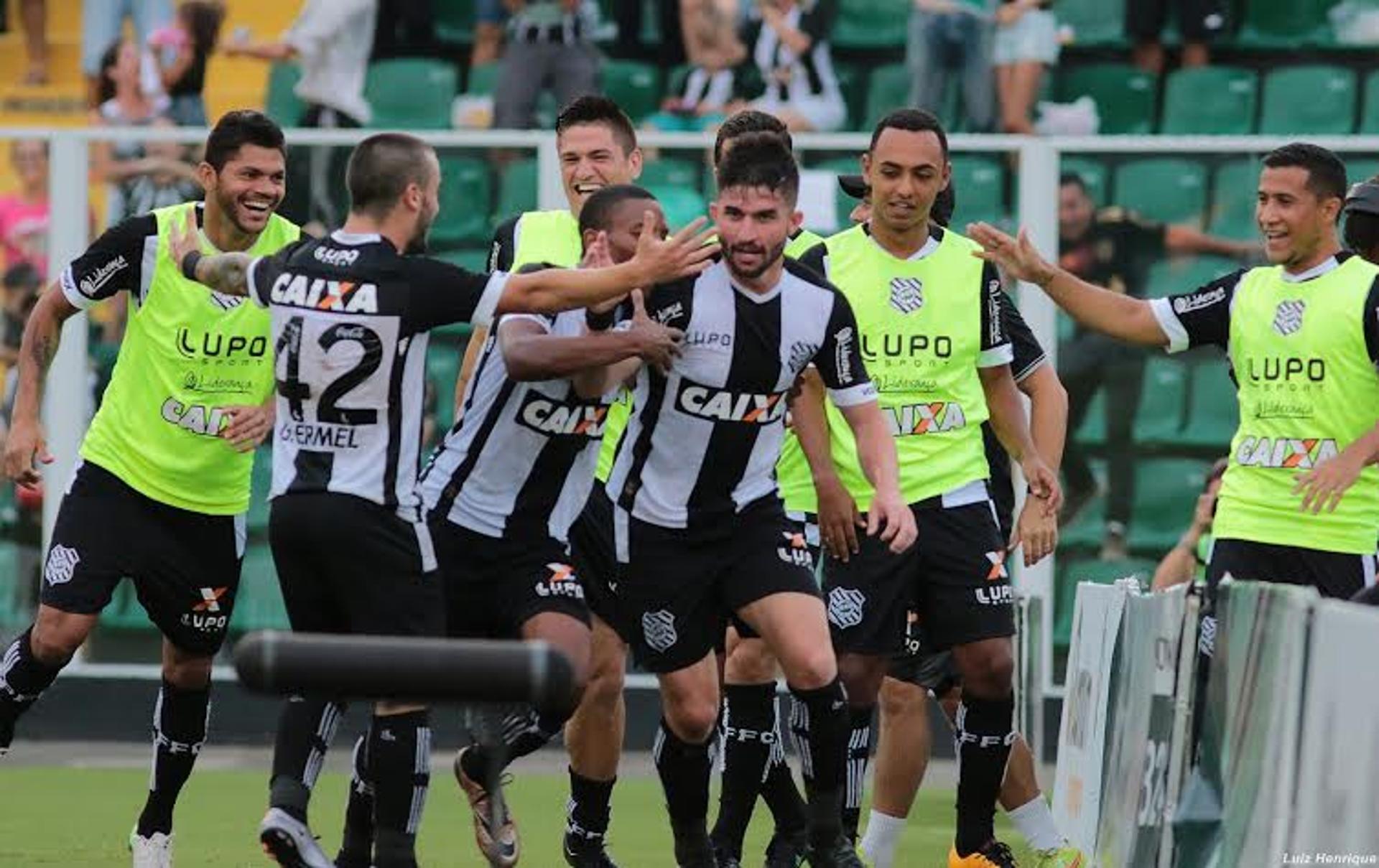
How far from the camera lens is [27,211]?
14039mm

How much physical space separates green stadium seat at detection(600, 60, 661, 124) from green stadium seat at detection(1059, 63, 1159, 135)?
2.53 meters

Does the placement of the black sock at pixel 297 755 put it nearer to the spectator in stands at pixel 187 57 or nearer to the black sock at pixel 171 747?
the black sock at pixel 171 747

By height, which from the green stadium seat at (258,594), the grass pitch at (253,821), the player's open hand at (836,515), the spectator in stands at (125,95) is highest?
the spectator in stands at (125,95)

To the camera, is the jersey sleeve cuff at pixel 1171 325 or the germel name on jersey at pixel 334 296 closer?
the germel name on jersey at pixel 334 296

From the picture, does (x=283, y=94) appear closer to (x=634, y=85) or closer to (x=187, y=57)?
(x=187, y=57)

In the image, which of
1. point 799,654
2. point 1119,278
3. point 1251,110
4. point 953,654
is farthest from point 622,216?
point 1251,110

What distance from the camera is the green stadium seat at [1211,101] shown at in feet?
54.2

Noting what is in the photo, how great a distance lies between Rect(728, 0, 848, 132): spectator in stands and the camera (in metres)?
16.8

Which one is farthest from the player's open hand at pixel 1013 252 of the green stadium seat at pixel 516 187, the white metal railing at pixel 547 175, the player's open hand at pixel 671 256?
the green stadium seat at pixel 516 187

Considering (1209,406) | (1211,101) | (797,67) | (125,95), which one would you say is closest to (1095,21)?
(1211,101)

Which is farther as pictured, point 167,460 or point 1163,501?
point 1163,501

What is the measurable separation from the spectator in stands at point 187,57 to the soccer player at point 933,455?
889 cm

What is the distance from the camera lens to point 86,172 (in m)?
13.9

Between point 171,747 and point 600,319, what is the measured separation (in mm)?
2026
